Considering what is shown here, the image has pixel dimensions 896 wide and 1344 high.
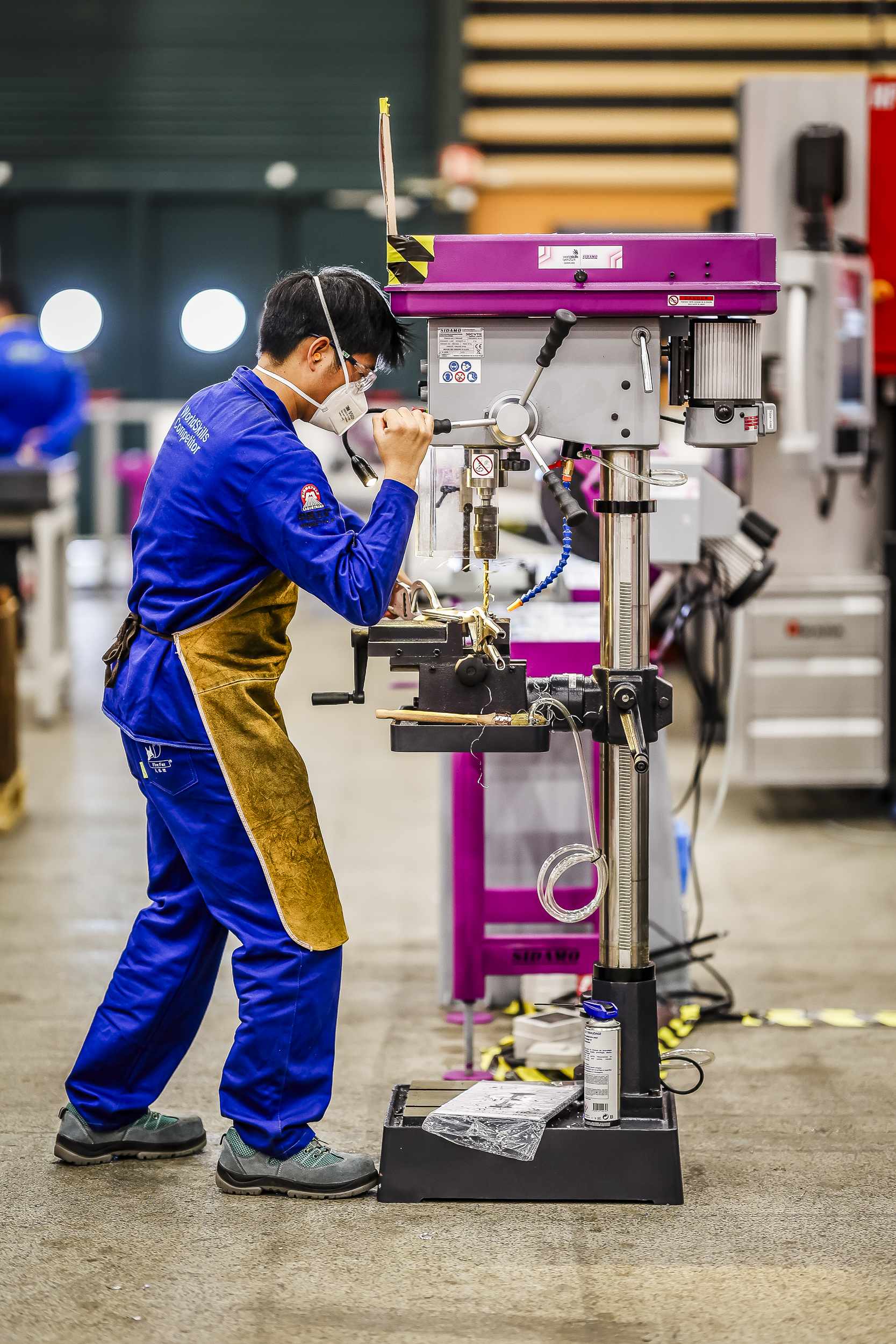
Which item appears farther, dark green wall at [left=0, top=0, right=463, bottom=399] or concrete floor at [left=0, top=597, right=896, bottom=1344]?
dark green wall at [left=0, top=0, right=463, bottom=399]

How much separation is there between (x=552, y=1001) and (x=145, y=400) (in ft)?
29.2

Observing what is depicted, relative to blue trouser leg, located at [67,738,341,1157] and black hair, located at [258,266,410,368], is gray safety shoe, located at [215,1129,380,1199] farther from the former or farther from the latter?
black hair, located at [258,266,410,368]

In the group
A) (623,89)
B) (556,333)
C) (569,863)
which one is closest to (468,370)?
(556,333)

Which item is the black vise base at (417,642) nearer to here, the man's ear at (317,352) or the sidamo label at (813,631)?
the man's ear at (317,352)

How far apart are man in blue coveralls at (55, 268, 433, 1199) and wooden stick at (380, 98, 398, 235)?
0.42 feet

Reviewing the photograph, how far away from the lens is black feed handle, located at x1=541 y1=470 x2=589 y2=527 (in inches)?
82.4

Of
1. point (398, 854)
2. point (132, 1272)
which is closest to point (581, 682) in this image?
point (132, 1272)

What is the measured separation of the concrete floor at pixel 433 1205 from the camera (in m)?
2.04

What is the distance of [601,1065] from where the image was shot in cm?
232

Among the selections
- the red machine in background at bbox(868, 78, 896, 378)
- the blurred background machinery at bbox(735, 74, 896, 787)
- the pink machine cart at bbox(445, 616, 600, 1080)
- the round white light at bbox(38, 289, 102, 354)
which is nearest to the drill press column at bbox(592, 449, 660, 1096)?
the pink machine cart at bbox(445, 616, 600, 1080)

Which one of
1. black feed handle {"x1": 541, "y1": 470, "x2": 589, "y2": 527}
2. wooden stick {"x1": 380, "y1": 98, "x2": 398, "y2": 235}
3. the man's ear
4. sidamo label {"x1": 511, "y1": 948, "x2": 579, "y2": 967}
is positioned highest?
wooden stick {"x1": 380, "y1": 98, "x2": 398, "y2": 235}

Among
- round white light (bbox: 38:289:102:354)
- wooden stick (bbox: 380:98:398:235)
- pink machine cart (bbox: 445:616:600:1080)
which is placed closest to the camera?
wooden stick (bbox: 380:98:398:235)

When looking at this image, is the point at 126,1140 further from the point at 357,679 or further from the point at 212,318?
the point at 212,318

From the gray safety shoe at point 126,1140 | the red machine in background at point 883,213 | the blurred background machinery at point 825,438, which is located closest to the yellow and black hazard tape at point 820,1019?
the gray safety shoe at point 126,1140
